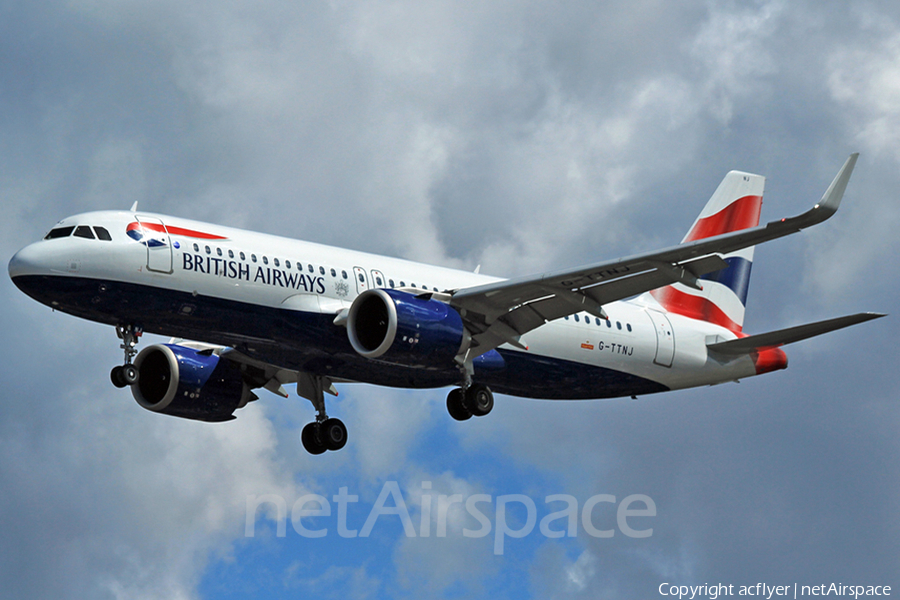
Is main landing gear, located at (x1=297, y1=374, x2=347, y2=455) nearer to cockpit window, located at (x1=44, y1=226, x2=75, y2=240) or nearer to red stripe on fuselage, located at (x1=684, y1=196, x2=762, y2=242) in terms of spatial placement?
cockpit window, located at (x1=44, y1=226, x2=75, y2=240)

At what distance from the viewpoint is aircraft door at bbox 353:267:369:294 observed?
35.6 meters

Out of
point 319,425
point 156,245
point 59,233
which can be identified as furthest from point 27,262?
point 319,425

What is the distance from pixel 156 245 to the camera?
32469mm

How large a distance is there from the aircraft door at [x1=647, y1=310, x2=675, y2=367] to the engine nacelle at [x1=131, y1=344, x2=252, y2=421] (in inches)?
513

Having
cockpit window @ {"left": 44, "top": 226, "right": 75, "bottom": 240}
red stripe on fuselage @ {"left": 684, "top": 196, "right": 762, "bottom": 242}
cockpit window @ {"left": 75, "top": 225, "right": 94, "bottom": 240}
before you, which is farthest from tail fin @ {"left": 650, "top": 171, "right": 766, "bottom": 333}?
cockpit window @ {"left": 44, "top": 226, "right": 75, "bottom": 240}

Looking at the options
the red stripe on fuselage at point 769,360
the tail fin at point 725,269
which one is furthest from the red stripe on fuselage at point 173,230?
the red stripe on fuselage at point 769,360

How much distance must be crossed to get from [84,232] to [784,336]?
19.8 metres

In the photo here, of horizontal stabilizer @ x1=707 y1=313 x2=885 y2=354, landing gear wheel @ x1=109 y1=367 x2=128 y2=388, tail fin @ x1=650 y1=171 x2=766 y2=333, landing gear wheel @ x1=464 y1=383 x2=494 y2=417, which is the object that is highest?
tail fin @ x1=650 y1=171 x2=766 y2=333

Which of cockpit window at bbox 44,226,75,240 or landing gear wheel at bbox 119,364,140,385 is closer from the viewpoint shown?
cockpit window at bbox 44,226,75,240

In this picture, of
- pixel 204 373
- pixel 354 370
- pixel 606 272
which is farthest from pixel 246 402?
pixel 606 272

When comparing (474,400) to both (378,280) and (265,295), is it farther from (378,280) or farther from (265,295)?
(265,295)

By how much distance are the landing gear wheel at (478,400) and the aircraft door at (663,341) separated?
6.62 m

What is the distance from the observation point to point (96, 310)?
32406 millimetres

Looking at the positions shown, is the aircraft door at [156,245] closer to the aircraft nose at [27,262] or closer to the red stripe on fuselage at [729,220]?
the aircraft nose at [27,262]
